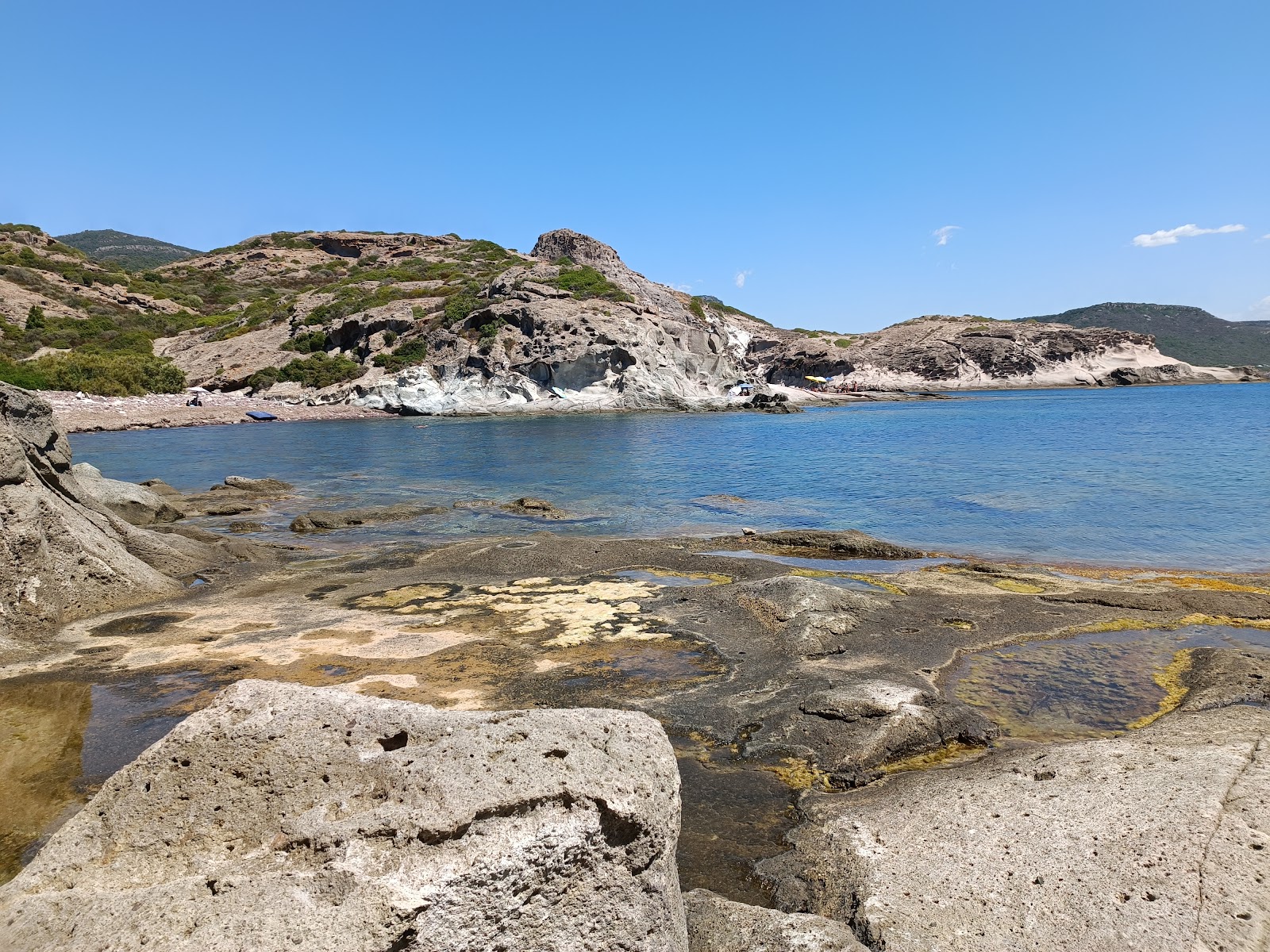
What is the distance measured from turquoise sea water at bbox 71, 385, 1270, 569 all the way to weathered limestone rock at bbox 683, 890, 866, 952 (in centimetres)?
1364

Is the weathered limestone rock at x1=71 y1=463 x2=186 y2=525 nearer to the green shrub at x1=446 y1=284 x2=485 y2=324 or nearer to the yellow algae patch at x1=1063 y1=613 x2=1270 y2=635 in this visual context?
the yellow algae patch at x1=1063 y1=613 x2=1270 y2=635

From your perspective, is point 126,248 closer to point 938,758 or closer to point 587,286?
point 587,286

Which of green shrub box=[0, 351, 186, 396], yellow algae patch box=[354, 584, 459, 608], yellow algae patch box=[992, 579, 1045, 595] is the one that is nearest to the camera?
yellow algae patch box=[354, 584, 459, 608]

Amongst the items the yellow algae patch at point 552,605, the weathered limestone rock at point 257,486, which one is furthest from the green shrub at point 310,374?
the yellow algae patch at point 552,605

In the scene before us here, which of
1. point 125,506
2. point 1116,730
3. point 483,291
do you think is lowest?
point 1116,730

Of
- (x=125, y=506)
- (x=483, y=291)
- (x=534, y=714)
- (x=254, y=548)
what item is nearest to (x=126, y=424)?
(x=483, y=291)

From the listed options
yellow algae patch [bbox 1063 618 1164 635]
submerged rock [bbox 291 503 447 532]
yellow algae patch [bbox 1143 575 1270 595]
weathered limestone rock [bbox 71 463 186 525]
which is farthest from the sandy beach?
yellow algae patch [bbox 1143 575 1270 595]

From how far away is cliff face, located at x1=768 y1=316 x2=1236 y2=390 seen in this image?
107000 mm

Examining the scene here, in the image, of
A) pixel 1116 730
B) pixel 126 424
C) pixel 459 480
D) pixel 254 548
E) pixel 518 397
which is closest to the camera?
pixel 1116 730

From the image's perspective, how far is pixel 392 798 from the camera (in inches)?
138

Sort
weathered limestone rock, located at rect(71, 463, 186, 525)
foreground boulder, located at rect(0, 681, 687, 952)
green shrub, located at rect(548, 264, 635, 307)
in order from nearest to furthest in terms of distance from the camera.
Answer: foreground boulder, located at rect(0, 681, 687, 952), weathered limestone rock, located at rect(71, 463, 186, 525), green shrub, located at rect(548, 264, 635, 307)

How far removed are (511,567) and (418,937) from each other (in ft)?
36.8

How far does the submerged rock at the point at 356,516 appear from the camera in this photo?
61.1 ft

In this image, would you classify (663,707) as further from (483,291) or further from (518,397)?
(483,291)
